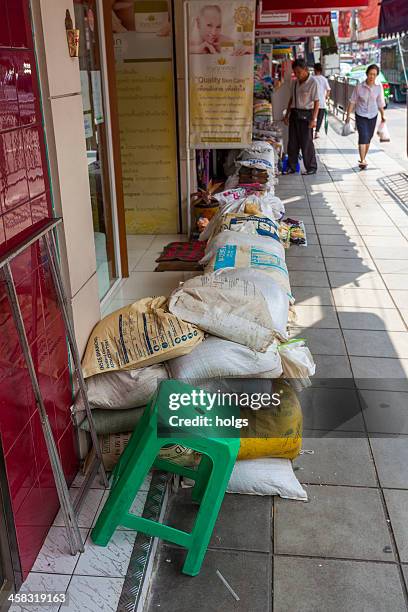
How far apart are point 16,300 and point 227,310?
115cm

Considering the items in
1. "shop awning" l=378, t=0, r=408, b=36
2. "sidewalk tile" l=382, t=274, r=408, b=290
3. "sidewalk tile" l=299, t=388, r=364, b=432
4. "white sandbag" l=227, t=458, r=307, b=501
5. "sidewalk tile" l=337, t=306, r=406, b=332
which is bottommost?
"sidewalk tile" l=382, t=274, r=408, b=290

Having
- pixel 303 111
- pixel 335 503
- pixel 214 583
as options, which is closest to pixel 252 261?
pixel 335 503

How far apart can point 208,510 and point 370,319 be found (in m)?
2.93

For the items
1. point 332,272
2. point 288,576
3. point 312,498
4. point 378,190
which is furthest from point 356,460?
point 378,190

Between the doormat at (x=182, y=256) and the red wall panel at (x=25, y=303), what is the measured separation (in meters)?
2.98

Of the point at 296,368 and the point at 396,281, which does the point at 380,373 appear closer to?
the point at 296,368

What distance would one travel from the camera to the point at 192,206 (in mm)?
6812

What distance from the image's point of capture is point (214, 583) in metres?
2.50

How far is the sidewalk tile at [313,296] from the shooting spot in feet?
17.6

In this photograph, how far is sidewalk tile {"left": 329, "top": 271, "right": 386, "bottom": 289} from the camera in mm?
5754

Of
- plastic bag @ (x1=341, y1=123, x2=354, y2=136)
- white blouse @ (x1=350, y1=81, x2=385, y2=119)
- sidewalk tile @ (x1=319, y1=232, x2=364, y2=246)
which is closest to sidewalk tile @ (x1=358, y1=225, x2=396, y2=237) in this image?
sidewalk tile @ (x1=319, y1=232, x2=364, y2=246)

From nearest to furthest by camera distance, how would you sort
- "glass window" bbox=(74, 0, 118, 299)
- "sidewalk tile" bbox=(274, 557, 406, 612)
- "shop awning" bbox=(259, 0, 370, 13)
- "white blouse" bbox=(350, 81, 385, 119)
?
1. "sidewalk tile" bbox=(274, 557, 406, 612)
2. "glass window" bbox=(74, 0, 118, 299)
3. "shop awning" bbox=(259, 0, 370, 13)
4. "white blouse" bbox=(350, 81, 385, 119)

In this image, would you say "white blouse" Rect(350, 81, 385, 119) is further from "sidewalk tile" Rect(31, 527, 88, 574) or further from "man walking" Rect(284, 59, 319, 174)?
"sidewalk tile" Rect(31, 527, 88, 574)

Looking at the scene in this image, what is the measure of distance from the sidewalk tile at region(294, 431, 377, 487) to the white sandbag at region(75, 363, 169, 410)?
35.0 inches
